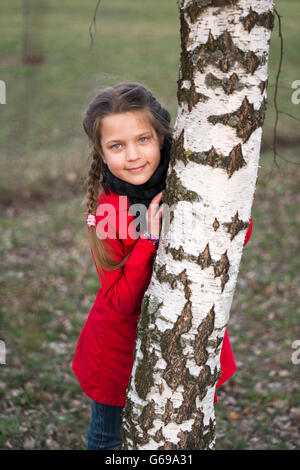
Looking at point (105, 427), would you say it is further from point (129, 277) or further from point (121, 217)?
point (121, 217)

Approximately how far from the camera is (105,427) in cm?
254

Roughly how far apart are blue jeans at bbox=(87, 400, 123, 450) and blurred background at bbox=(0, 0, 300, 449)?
880mm

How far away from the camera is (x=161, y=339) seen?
1.88m

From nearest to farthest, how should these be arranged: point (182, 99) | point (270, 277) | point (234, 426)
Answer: point (182, 99) < point (234, 426) < point (270, 277)

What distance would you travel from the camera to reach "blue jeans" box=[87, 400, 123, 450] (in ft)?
8.20

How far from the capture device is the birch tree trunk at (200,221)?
1622 mm

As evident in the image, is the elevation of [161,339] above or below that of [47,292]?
above

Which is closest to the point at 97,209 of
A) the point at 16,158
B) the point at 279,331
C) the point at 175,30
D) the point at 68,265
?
the point at 279,331

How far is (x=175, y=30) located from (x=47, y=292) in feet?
84.6

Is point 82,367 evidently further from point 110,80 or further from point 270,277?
point 270,277

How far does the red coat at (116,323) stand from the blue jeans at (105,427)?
0.12 meters

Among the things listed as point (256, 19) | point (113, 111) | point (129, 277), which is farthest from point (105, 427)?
point (256, 19)

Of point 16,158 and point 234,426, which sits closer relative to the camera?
point 234,426

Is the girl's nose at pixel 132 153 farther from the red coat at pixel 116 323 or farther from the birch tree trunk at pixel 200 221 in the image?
the birch tree trunk at pixel 200 221
